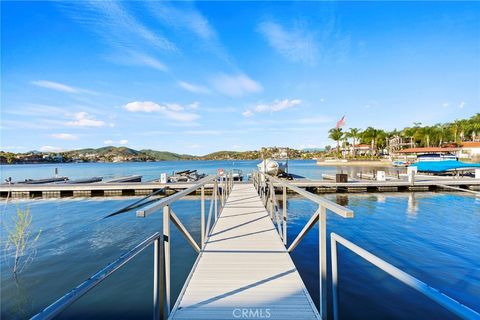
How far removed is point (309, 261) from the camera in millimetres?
6059

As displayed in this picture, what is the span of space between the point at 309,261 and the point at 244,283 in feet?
11.9

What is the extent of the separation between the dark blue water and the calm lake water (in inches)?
0.7

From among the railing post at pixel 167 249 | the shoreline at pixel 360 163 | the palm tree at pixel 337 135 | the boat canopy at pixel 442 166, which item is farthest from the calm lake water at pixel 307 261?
the palm tree at pixel 337 135

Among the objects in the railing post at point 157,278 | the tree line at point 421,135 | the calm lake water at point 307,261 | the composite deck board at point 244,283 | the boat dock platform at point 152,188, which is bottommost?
the calm lake water at point 307,261

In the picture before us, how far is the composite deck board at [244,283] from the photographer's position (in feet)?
7.89

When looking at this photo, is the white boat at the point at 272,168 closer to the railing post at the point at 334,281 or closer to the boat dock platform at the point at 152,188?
the boat dock platform at the point at 152,188

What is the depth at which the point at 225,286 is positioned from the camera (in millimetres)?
2904

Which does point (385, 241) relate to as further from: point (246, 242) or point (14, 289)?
point (14, 289)

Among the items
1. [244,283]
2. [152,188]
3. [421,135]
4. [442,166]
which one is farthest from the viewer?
[421,135]

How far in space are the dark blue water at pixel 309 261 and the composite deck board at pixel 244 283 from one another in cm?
143

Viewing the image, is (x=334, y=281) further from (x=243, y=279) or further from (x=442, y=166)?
(x=442, y=166)

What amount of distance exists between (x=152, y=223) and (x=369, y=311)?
24.7ft

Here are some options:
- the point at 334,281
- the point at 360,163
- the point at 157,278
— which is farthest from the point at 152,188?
the point at 360,163

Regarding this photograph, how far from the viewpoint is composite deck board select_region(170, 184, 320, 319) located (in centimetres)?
241
